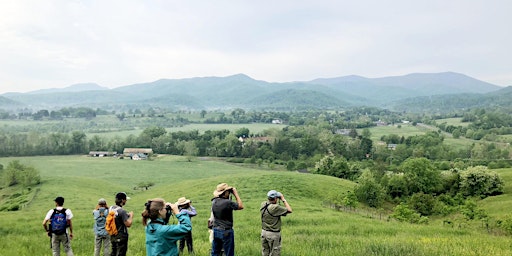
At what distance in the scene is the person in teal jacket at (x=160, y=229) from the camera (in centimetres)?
701

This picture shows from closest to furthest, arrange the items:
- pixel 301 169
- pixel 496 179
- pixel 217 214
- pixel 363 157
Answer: pixel 217 214, pixel 496 179, pixel 301 169, pixel 363 157

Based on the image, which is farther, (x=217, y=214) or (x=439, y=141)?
(x=439, y=141)

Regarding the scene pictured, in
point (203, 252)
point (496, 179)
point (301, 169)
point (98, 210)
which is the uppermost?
point (98, 210)

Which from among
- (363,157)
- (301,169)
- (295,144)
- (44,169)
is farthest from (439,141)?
(44,169)

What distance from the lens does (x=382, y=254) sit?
468 inches

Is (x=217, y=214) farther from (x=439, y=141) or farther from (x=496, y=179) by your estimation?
(x=439, y=141)

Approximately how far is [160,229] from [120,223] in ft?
13.1

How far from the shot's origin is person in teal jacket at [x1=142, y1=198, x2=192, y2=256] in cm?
701

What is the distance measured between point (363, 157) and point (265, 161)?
118 feet

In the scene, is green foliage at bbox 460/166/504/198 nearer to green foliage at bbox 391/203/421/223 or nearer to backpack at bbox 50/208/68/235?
green foliage at bbox 391/203/421/223

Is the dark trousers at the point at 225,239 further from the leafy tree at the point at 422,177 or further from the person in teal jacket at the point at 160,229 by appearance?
the leafy tree at the point at 422,177

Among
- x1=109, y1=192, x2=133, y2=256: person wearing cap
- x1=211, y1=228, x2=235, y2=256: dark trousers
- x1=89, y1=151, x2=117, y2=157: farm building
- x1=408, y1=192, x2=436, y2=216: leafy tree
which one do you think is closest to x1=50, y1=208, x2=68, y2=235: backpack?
x1=109, y1=192, x2=133, y2=256: person wearing cap

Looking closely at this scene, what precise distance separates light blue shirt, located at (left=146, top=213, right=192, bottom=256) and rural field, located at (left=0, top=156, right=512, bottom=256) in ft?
17.4

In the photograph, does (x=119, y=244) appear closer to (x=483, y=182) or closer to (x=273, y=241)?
(x=273, y=241)
